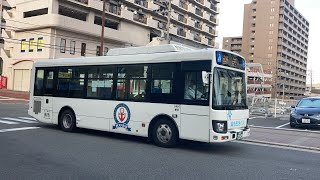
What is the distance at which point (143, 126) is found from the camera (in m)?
10.6

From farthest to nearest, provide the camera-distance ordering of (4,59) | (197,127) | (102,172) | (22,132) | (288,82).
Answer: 1. (288,82)
2. (4,59)
3. (22,132)
4. (197,127)
5. (102,172)

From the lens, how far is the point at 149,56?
10.6m

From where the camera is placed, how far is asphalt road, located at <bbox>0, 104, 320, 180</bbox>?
22.4ft

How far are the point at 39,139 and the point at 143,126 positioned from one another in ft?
10.8

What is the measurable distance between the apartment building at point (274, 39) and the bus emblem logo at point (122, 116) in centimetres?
9684

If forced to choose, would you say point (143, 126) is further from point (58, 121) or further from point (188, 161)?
point (58, 121)

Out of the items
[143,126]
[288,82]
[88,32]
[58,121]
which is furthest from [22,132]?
[288,82]

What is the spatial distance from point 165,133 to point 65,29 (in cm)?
3269

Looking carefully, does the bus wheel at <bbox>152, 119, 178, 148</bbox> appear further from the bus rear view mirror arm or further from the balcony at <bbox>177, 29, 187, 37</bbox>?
the balcony at <bbox>177, 29, 187, 37</bbox>

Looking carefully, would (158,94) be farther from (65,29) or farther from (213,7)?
(213,7)

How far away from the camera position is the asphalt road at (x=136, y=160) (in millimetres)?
6840

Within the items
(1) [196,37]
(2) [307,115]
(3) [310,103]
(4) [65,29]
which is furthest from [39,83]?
(1) [196,37]

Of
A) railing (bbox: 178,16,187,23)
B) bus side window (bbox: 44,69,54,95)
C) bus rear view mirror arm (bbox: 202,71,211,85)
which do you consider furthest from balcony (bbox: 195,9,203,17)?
bus rear view mirror arm (bbox: 202,71,211,85)

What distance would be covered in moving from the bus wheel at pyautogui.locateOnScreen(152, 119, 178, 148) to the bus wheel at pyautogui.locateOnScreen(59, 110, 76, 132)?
12.4 ft
